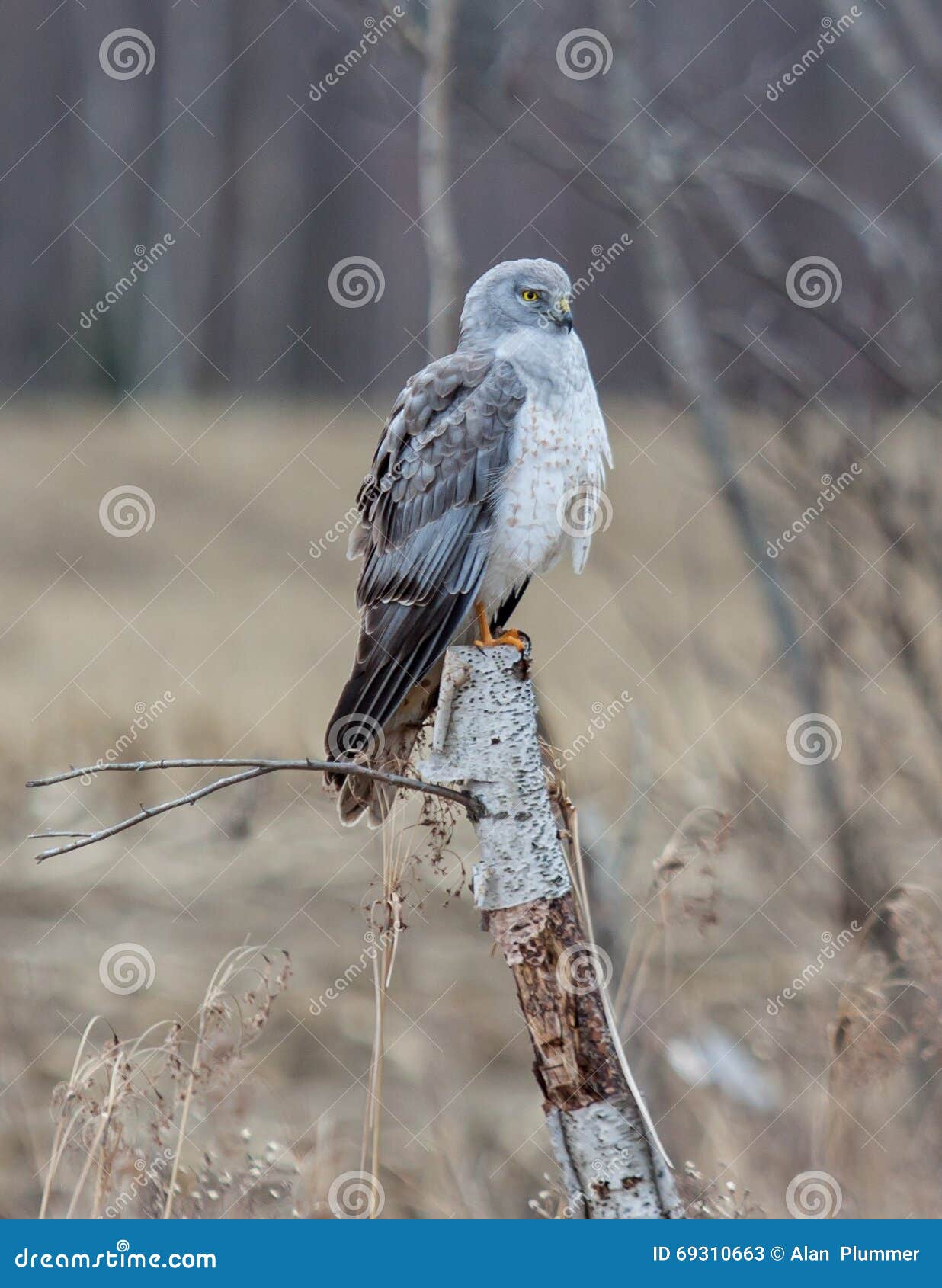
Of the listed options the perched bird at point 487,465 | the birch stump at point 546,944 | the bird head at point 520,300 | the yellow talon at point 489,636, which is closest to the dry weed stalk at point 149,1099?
the birch stump at point 546,944

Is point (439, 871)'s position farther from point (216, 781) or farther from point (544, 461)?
point (544, 461)

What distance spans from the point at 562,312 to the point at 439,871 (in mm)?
1147

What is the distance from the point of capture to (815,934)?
3.33 metres

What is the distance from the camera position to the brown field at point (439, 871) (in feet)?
9.27

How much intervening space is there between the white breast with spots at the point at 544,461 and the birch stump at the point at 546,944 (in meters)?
0.57

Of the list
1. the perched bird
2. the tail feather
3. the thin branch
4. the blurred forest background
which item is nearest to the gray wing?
the perched bird

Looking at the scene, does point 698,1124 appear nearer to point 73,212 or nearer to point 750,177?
point 750,177

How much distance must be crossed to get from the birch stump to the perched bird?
17.7 inches

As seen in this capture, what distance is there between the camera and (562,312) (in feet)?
7.51

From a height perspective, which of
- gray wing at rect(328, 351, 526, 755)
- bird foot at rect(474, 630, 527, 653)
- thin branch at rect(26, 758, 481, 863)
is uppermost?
gray wing at rect(328, 351, 526, 755)

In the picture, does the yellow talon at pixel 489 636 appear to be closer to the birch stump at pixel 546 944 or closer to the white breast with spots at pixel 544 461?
the white breast with spots at pixel 544 461

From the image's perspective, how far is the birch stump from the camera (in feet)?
5.26

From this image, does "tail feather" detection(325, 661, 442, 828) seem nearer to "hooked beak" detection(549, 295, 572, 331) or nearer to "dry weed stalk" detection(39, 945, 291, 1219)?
"dry weed stalk" detection(39, 945, 291, 1219)

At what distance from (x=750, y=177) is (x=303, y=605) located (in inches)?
158
